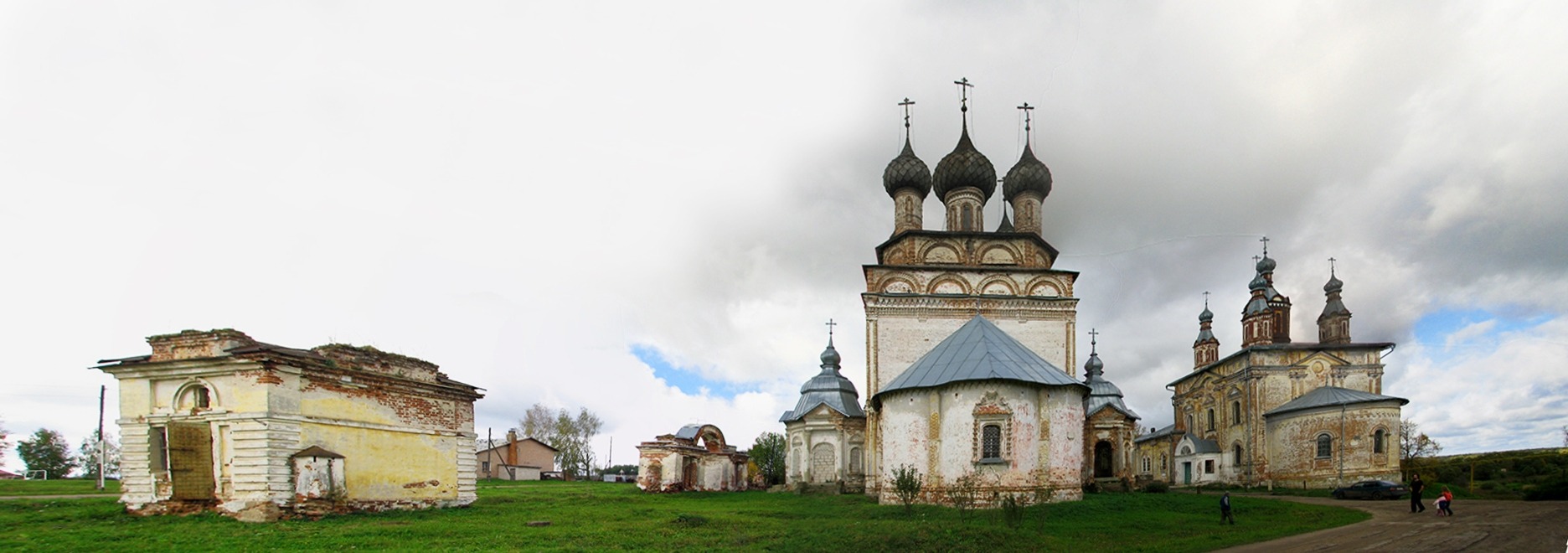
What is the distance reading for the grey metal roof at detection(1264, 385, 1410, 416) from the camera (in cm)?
3064

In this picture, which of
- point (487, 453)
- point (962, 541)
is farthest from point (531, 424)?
point (962, 541)

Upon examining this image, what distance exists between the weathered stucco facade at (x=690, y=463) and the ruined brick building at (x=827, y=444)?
4.73 meters

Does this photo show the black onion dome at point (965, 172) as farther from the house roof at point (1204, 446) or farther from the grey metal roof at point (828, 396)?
the house roof at point (1204, 446)

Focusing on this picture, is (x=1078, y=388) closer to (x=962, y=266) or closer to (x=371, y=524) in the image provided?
(x=962, y=266)

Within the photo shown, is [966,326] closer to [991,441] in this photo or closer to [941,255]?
[991,441]

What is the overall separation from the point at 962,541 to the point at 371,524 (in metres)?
11.3

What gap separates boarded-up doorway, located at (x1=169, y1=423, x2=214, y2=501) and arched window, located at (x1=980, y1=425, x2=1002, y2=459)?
17.4 m

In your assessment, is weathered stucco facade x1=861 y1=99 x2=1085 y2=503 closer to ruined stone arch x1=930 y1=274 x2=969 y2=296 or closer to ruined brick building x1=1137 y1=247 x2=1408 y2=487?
ruined stone arch x1=930 y1=274 x2=969 y2=296

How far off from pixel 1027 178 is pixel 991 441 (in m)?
17.0

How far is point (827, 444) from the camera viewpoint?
3038 cm

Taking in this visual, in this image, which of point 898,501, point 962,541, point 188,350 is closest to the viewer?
point 962,541

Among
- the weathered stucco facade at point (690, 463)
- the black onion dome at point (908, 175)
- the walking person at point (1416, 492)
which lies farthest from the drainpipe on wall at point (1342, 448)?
the weathered stucco facade at point (690, 463)

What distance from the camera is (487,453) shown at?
57.0 metres

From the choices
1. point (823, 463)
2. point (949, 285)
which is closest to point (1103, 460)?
point (949, 285)
